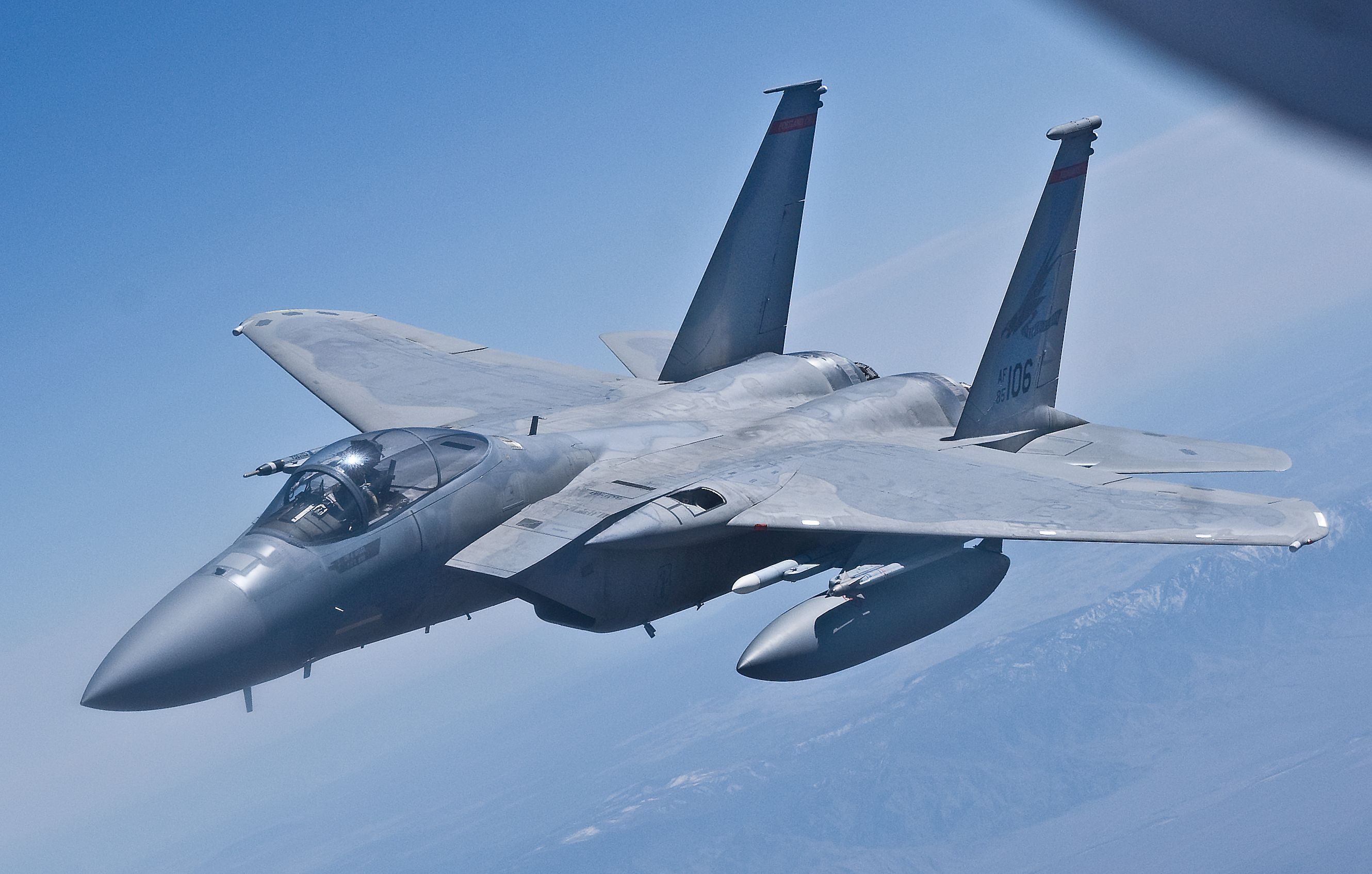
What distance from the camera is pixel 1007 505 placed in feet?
50.9

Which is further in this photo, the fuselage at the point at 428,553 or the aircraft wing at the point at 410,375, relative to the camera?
the aircraft wing at the point at 410,375

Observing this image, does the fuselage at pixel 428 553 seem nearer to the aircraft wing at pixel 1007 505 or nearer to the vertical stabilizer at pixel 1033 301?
the aircraft wing at pixel 1007 505

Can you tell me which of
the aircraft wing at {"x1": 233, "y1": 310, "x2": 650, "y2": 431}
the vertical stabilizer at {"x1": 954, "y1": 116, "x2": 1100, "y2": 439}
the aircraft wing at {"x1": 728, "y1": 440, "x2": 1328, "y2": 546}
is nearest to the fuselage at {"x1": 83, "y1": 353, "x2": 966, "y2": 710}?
the aircraft wing at {"x1": 728, "y1": 440, "x2": 1328, "y2": 546}

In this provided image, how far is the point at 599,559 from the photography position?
567 inches

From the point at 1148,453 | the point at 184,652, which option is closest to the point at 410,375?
the point at 184,652

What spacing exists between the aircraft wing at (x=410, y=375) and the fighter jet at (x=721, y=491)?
0.11 metres

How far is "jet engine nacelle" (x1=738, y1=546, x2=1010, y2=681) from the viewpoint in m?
14.1

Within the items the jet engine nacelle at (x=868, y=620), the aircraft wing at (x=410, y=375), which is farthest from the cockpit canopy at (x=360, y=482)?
the jet engine nacelle at (x=868, y=620)

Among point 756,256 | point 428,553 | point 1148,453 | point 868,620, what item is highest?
point 756,256

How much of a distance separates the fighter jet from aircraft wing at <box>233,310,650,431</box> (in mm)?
113

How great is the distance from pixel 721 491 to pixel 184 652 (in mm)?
7377

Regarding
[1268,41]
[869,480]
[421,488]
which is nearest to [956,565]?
[869,480]

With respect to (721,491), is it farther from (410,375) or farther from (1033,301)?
(410,375)

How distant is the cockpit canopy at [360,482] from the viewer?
43.0 feet
